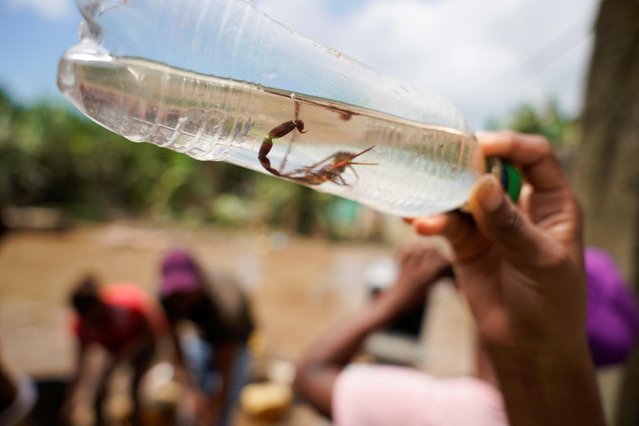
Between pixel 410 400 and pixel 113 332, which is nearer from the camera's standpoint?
pixel 410 400

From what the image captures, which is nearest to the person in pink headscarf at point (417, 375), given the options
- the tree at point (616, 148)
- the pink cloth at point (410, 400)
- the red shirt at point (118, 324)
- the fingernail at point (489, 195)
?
the pink cloth at point (410, 400)

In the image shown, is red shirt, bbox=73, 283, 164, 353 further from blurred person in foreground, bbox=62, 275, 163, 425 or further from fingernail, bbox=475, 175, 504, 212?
fingernail, bbox=475, 175, 504, 212

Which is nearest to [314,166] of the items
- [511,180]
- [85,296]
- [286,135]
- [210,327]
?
[286,135]

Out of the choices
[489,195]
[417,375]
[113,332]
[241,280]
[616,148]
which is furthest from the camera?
[241,280]

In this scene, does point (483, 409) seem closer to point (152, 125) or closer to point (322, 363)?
point (322, 363)

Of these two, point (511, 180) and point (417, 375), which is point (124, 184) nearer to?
point (417, 375)

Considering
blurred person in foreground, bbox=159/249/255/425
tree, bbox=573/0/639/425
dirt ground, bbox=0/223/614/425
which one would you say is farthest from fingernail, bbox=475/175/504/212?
blurred person in foreground, bbox=159/249/255/425

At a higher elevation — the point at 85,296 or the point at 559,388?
the point at 559,388
